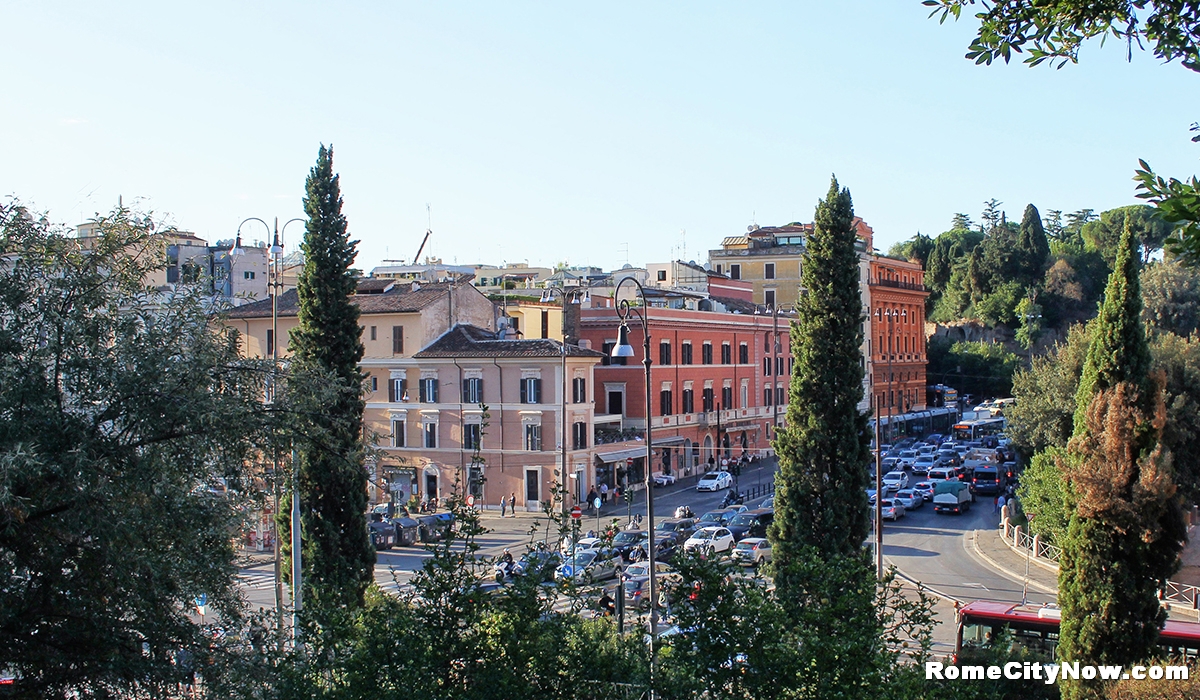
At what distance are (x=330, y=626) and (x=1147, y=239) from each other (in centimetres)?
10350

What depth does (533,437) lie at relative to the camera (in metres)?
42.2

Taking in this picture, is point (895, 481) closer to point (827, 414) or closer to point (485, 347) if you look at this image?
point (485, 347)

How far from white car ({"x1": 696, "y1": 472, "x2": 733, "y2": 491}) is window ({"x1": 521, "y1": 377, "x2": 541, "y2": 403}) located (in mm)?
9343

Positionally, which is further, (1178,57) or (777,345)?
Answer: (777,345)

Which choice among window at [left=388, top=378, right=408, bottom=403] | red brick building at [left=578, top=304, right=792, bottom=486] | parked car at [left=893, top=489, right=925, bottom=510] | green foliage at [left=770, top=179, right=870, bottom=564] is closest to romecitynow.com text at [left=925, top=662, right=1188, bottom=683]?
green foliage at [left=770, top=179, right=870, bottom=564]

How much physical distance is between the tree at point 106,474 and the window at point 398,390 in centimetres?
3413

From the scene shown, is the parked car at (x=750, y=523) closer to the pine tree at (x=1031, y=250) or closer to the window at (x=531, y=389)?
the window at (x=531, y=389)

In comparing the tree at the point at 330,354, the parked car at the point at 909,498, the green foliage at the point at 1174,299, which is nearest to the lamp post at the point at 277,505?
the tree at the point at 330,354

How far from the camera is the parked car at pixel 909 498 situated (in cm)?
4322

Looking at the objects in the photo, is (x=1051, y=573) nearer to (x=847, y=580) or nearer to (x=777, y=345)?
(x=847, y=580)

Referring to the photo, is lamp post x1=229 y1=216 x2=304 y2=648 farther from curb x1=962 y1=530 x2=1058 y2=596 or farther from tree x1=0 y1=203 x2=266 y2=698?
curb x1=962 y1=530 x2=1058 y2=596

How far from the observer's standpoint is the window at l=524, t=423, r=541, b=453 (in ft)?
138

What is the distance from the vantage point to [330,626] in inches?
387

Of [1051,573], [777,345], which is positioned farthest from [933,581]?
[777,345]
